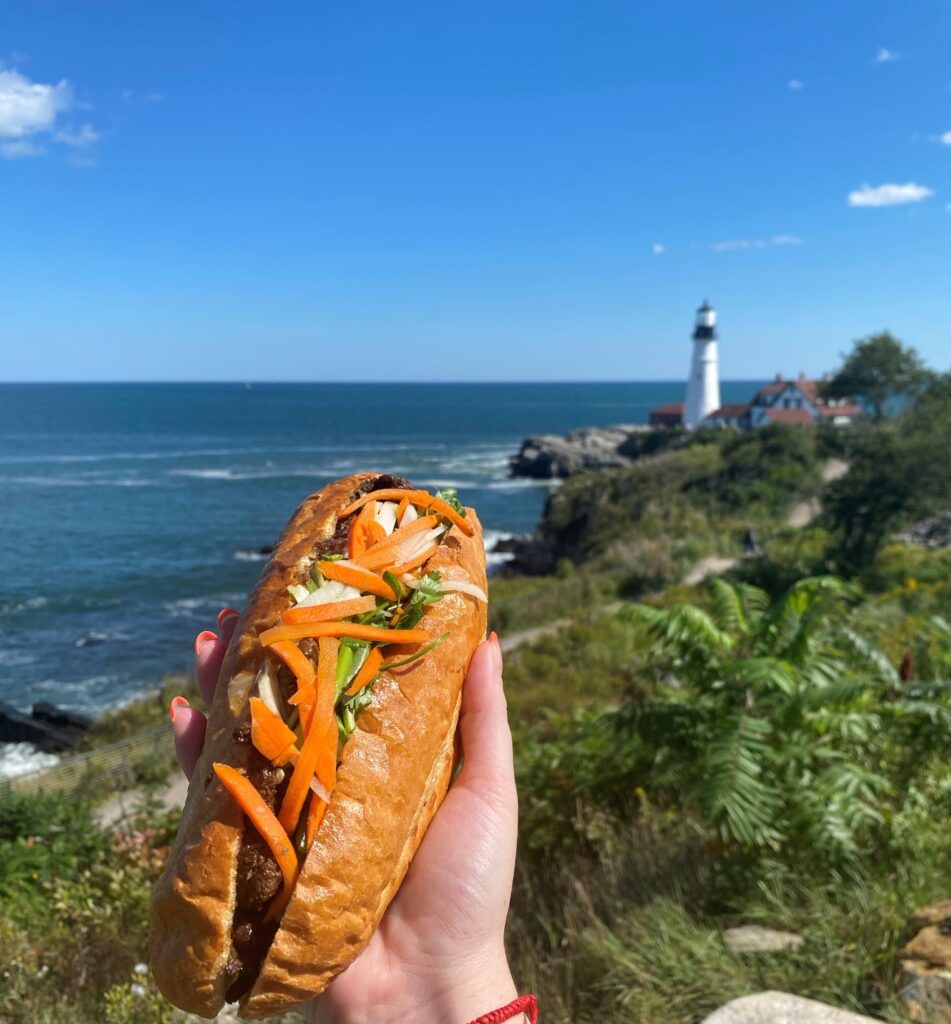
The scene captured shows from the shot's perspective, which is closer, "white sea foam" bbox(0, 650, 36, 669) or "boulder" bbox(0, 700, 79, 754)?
"boulder" bbox(0, 700, 79, 754)

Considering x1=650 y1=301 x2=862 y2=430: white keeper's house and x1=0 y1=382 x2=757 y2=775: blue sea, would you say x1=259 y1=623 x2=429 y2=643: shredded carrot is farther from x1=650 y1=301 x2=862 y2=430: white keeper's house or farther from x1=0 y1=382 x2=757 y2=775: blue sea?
x1=650 y1=301 x2=862 y2=430: white keeper's house

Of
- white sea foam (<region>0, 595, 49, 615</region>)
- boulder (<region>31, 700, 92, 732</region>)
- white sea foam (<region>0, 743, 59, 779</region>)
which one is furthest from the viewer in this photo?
white sea foam (<region>0, 595, 49, 615</region>)

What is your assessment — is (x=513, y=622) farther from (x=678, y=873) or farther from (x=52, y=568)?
(x=52, y=568)

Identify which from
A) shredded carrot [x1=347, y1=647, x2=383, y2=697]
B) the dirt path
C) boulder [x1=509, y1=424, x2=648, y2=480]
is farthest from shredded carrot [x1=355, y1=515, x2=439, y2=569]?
boulder [x1=509, y1=424, x2=648, y2=480]

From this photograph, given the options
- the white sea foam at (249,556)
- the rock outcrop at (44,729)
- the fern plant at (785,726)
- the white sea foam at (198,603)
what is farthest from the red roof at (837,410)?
the fern plant at (785,726)

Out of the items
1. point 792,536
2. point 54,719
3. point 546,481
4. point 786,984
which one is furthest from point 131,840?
point 546,481

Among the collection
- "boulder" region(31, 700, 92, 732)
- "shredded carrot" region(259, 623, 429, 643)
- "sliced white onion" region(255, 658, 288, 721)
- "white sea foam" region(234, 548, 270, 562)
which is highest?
"shredded carrot" region(259, 623, 429, 643)

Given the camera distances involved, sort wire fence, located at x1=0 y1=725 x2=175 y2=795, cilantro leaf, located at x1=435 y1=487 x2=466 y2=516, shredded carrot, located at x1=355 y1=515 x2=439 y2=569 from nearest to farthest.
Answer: shredded carrot, located at x1=355 y1=515 x2=439 y2=569 < cilantro leaf, located at x1=435 y1=487 x2=466 y2=516 < wire fence, located at x1=0 y1=725 x2=175 y2=795
